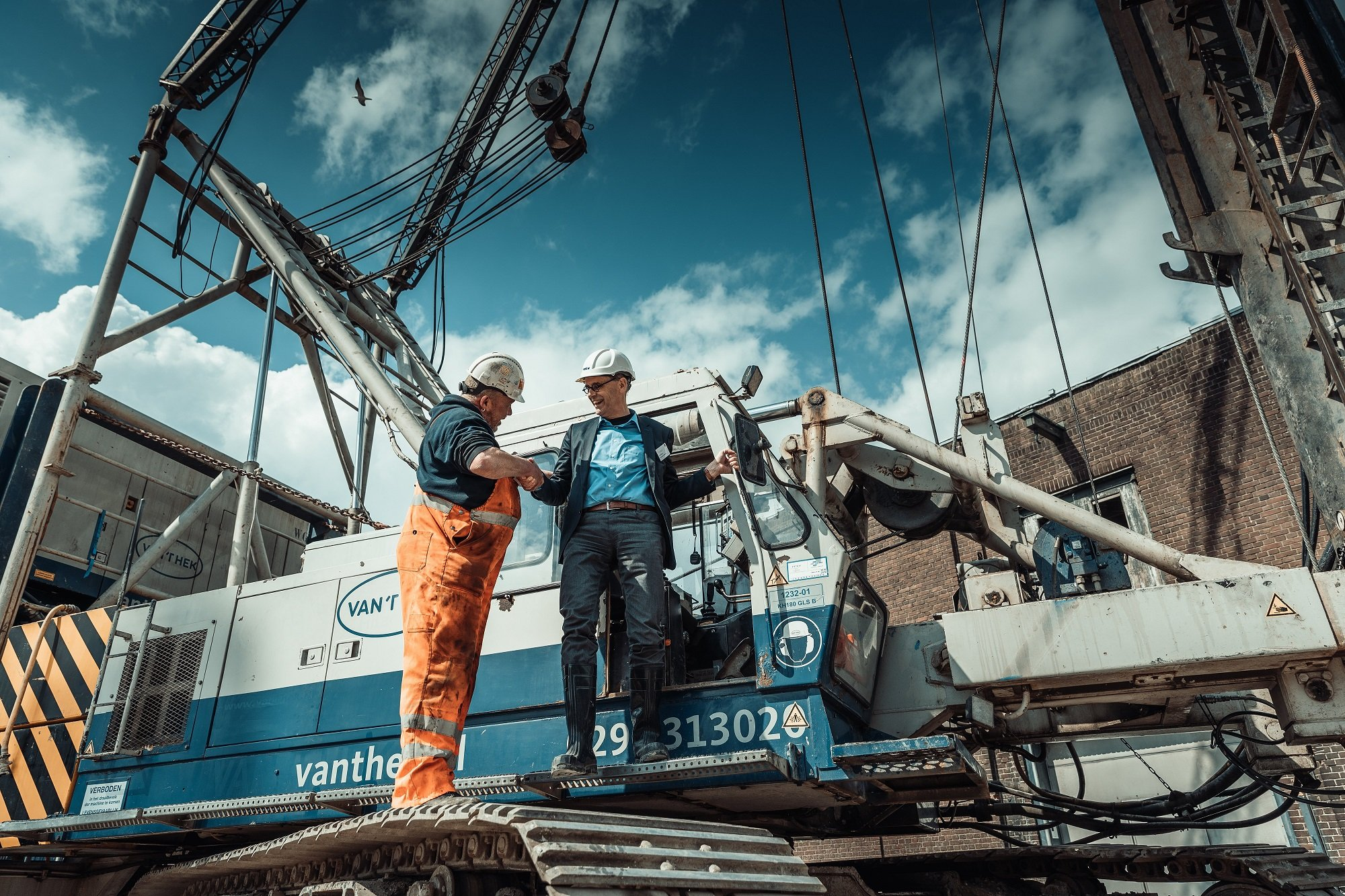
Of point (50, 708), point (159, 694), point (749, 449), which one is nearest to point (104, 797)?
point (159, 694)

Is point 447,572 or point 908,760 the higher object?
point 447,572

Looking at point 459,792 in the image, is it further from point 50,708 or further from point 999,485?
point 50,708

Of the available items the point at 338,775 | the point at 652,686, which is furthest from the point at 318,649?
the point at 652,686

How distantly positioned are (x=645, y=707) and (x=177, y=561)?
21.2 feet

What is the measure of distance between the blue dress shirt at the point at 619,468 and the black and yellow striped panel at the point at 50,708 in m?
4.15

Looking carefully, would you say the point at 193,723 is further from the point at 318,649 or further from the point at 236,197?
the point at 236,197

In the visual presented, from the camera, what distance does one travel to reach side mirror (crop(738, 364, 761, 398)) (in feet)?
17.4

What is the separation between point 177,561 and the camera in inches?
356

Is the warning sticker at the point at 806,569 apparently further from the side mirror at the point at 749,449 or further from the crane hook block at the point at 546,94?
the crane hook block at the point at 546,94

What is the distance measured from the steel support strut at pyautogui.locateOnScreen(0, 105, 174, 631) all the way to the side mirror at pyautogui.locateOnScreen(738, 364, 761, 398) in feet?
19.7

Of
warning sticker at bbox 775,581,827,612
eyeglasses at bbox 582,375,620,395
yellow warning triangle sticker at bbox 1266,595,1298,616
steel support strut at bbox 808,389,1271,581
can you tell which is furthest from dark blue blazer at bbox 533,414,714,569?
yellow warning triangle sticker at bbox 1266,595,1298,616

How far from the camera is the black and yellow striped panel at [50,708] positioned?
6.50 meters

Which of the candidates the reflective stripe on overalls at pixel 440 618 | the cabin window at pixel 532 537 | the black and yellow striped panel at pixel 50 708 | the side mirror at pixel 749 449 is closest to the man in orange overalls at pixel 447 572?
the reflective stripe on overalls at pixel 440 618

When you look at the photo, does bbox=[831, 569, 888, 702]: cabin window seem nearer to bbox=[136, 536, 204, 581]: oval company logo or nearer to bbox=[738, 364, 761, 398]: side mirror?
bbox=[738, 364, 761, 398]: side mirror
